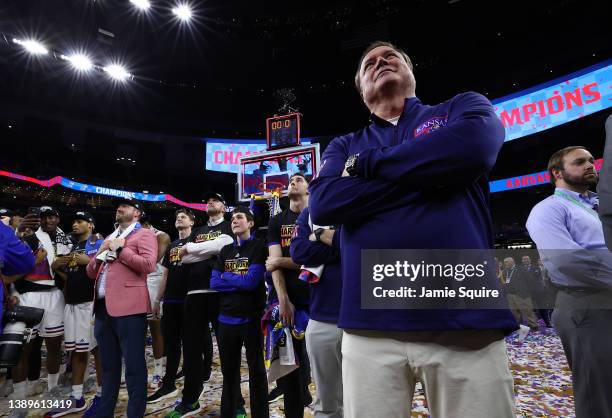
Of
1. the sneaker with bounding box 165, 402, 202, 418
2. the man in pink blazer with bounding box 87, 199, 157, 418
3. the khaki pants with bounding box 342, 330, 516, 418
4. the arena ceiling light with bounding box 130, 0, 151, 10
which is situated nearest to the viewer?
the khaki pants with bounding box 342, 330, 516, 418

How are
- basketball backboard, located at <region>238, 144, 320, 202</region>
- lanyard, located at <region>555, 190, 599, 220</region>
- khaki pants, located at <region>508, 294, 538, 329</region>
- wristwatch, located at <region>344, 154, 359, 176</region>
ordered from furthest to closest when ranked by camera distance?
basketball backboard, located at <region>238, 144, 320, 202</region> < khaki pants, located at <region>508, 294, 538, 329</region> < lanyard, located at <region>555, 190, 599, 220</region> < wristwatch, located at <region>344, 154, 359, 176</region>

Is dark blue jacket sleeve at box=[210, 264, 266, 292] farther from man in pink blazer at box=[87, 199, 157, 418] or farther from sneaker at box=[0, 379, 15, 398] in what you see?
sneaker at box=[0, 379, 15, 398]

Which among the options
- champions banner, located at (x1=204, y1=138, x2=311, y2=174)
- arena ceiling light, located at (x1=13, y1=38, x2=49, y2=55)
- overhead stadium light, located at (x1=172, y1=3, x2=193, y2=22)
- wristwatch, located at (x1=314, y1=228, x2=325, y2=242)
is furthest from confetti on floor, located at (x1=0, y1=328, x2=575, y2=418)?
champions banner, located at (x1=204, y1=138, x2=311, y2=174)

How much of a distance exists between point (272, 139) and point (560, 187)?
11080 millimetres

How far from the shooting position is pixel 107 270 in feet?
10.7

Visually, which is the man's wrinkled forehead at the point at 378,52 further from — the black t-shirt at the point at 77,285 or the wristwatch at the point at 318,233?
the black t-shirt at the point at 77,285

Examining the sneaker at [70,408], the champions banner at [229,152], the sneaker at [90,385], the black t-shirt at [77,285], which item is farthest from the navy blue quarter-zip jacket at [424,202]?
the champions banner at [229,152]

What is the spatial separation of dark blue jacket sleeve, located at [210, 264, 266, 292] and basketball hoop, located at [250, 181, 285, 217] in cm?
699

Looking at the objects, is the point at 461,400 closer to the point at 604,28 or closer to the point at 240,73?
the point at 604,28

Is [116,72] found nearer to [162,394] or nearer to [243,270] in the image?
[162,394]

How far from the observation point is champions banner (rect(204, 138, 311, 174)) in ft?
60.0

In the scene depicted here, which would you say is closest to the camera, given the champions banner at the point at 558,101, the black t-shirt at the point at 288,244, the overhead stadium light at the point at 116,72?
the black t-shirt at the point at 288,244

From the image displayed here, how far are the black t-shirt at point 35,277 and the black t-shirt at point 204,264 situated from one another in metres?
1.81

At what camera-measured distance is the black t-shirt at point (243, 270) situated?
120 inches
